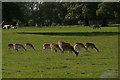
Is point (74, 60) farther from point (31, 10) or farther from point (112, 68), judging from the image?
point (31, 10)

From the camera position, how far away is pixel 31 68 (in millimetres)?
11211

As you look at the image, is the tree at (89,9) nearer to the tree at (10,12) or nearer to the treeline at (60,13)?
the treeline at (60,13)

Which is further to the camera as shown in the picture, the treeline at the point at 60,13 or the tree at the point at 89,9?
the tree at the point at 89,9

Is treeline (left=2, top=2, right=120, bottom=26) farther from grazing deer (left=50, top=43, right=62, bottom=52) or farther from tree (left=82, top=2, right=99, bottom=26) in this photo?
grazing deer (left=50, top=43, right=62, bottom=52)

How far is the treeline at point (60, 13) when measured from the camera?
44.6 m

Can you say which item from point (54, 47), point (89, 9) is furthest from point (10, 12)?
point (54, 47)

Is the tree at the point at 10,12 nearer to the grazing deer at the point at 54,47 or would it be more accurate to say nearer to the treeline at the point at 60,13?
the treeline at the point at 60,13

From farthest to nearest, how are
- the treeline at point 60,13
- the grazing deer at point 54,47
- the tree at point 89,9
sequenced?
the tree at point 89,9, the treeline at point 60,13, the grazing deer at point 54,47

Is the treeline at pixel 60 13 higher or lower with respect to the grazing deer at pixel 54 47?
higher

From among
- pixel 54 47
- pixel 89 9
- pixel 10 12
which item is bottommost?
pixel 54 47

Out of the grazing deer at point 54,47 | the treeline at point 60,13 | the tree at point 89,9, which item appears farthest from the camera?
the tree at point 89,9

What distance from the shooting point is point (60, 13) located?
106 meters

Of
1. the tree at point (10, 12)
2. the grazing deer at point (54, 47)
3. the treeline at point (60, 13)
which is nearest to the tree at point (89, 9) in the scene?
the treeline at point (60, 13)

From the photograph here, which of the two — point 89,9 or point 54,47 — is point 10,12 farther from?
point 54,47
